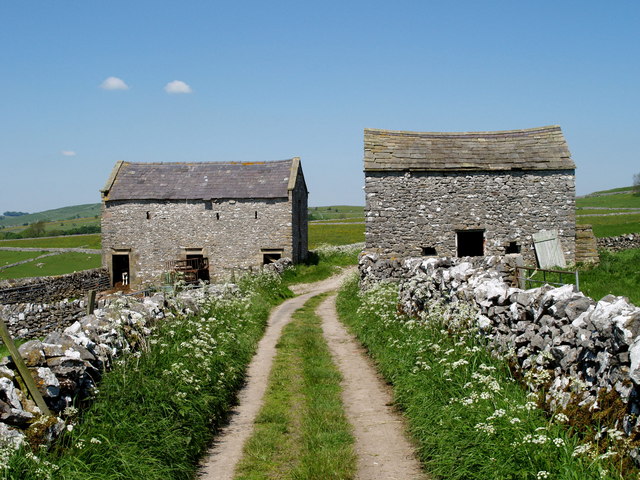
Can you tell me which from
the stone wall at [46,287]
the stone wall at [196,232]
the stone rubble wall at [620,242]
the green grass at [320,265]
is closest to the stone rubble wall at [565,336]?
the green grass at [320,265]

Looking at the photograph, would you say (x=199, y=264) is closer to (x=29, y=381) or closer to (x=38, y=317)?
(x=38, y=317)

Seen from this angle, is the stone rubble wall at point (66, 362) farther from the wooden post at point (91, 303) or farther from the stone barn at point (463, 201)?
the stone barn at point (463, 201)

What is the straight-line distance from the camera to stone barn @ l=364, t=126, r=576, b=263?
70.0 feet

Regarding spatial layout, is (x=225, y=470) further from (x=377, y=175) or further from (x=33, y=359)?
(x=377, y=175)

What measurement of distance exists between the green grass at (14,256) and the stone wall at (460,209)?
45.0m

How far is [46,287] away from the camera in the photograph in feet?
85.6

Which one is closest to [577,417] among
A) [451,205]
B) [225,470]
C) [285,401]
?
[225,470]

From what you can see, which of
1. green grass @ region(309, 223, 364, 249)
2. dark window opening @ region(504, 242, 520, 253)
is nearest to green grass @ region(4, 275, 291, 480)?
dark window opening @ region(504, 242, 520, 253)

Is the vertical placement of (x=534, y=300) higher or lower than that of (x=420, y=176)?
lower

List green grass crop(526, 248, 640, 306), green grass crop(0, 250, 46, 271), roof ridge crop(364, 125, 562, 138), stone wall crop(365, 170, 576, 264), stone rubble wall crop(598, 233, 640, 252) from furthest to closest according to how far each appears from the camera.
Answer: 1. green grass crop(0, 250, 46, 271)
2. stone rubble wall crop(598, 233, 640, 252)
3. roof ridge crop(364, 125, 562, 138)
4. stone wall crop(365, 170, 576, 264)
5. green grass crop(526, 248, 640, 306)

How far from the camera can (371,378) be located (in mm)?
10352

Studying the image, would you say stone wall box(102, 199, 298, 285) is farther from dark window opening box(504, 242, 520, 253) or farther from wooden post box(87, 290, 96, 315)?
wooden post box(87, 290, 96, 315)

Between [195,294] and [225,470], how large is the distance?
775 cm

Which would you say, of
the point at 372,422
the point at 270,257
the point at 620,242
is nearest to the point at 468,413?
the point at 372,422
